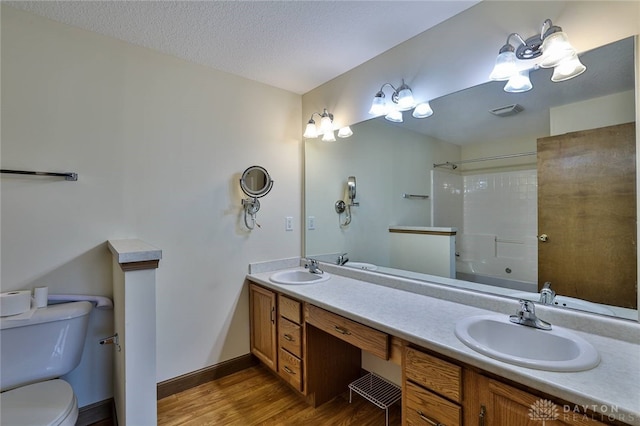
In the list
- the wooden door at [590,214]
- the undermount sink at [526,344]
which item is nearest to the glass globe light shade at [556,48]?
the wooden door at [590,214]

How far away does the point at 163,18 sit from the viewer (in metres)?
1.60

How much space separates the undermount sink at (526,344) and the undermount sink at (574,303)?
0.13 metres

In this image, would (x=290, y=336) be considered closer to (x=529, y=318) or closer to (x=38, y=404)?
(x=38, y=404)

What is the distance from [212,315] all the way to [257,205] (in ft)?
2.94

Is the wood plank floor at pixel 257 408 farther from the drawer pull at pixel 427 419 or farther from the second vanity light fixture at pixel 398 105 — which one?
the second vanity light fixture at pixel 398 105

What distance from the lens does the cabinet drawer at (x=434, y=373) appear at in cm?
104

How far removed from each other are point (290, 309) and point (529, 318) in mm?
1281

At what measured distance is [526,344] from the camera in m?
1.19

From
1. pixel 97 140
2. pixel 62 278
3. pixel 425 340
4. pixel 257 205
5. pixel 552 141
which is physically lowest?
pixel 425 340

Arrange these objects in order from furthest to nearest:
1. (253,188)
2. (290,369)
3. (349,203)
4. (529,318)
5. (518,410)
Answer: (349,203), (253,188), (290,369), (529,318), (518,410)

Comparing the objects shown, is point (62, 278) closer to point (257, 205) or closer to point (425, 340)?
point (257, 205)

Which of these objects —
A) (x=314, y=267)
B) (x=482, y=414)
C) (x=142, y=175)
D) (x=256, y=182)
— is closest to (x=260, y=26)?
(x=256, y=182)

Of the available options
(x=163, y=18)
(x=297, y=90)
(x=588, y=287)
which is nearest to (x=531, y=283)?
(x=588, y=287)

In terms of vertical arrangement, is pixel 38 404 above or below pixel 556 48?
below
